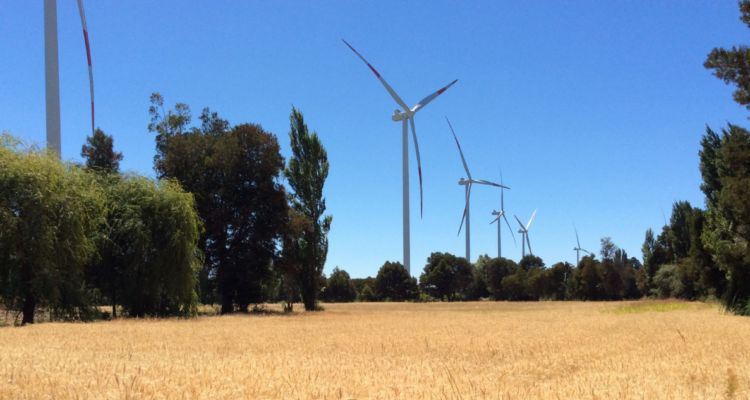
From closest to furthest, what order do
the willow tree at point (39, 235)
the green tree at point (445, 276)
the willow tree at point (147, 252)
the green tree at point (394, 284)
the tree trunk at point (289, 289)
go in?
1. the willow tree at point (39, 235)
2. the willow tree at point (147, 252)
3. the tree trunk at point (289, 289)
4. the green tree at point (394, 284)
5. the green tree at point (445, 276)

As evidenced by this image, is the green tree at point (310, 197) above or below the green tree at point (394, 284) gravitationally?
above

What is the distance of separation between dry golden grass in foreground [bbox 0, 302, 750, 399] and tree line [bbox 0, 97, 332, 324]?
27.0 feet

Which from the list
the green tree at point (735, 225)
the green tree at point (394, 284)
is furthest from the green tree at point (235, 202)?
the green tree at point (394, 284)

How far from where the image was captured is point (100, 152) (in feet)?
197

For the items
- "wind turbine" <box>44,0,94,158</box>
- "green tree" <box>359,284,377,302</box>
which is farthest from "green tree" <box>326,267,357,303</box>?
"wind turbine" <box>44,0,94,158</box>

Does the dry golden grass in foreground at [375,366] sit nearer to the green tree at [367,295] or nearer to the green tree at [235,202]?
the green tree at [235,202]

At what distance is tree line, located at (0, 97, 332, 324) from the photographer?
2631cm

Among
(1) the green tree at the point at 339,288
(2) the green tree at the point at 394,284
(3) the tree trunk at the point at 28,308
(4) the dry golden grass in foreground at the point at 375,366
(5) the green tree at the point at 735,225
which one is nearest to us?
(4) the dry golden grass in foreground at the point at 375,366

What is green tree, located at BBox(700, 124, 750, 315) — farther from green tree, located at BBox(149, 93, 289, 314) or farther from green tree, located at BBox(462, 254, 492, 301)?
green tree, located at BBox(462, 254, 492, 301)

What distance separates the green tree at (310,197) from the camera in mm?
50750

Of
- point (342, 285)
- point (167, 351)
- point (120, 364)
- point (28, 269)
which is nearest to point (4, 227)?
point (28, 269)

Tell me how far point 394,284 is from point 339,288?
717 inches

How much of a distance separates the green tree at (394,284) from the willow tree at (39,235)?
265 feet

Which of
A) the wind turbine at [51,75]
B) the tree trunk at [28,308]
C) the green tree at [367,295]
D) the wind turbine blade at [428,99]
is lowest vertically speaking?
the green tree at [367,295]
